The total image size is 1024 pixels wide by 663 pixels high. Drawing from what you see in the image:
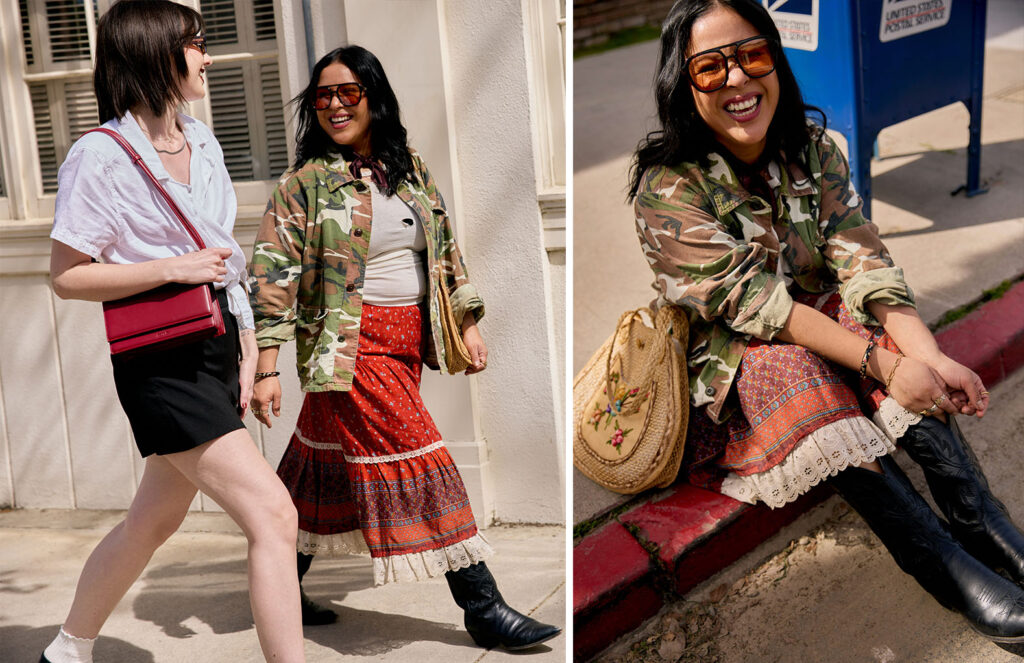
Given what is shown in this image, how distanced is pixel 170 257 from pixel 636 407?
1.47 metres

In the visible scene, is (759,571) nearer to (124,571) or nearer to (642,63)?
(124,571)

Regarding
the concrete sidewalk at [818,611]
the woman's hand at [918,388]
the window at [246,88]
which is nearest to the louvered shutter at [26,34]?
the window at [246,88]

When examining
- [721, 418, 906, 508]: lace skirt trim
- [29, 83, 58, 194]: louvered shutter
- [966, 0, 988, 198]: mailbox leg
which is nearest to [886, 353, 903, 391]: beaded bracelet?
[721, 418, 906, 508]: lace skirt trim

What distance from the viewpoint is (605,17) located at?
30.4 feet

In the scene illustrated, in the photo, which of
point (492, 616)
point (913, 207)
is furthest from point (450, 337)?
point (913, 207)

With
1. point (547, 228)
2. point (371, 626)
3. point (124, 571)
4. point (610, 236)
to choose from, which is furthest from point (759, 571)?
point (610, 236)

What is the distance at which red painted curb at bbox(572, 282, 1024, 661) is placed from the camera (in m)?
3.11

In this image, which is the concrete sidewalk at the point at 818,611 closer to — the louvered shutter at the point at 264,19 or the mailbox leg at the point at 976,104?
the mailbox leg at the point at 976,104

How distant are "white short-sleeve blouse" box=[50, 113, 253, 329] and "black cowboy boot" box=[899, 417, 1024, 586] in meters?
1.92

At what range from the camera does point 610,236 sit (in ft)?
18.0

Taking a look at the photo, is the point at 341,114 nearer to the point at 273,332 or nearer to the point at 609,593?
the point at 273,332

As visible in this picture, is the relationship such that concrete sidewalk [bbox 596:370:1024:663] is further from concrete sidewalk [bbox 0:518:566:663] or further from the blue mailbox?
the blue mailbox

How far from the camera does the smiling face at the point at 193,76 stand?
2.78m

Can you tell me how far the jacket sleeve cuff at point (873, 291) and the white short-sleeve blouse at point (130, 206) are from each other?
1.71 metres
